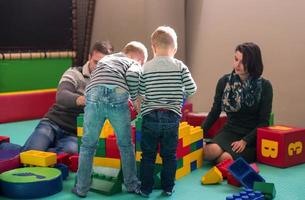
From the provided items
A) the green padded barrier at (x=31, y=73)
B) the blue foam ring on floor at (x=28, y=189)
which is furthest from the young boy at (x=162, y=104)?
the green padded barrier at (x=31, y=73)

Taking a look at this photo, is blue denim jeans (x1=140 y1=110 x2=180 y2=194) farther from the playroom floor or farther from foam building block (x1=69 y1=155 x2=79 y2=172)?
foam building block (x1=69 y1=155 x2=79 y2=172)

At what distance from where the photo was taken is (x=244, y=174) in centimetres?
244

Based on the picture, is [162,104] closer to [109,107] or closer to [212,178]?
[109,107]

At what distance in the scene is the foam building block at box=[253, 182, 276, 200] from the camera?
2.22m

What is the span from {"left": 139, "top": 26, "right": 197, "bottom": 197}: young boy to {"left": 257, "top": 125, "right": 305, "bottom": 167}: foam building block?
2.66ft

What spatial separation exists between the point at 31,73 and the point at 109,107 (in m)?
3.14

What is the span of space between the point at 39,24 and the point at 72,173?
2.87 metres

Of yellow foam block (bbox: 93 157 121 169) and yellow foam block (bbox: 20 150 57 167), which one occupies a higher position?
yellow foam block (bbox: 20 150 57 167)

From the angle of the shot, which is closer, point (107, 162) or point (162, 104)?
Result: point (162, 104)

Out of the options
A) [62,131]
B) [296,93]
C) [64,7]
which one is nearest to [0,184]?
[62,131]

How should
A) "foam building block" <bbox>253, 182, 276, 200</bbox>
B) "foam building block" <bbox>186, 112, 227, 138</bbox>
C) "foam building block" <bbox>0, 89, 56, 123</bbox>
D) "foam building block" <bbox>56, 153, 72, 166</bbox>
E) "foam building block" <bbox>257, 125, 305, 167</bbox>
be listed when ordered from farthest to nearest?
"foam building block" <bbox>0, 89, 56, 123</bbox>
"foam building block" <bbox>186, 112, 227, 138</bbox>
"foam building block" <bbox>257, 125, 305, 167</bbox>
"foam building block" <bbox>56, 153, 72, 166</bbox>
"foam building block" <bbox>253, 182, 276, 200</bbox>

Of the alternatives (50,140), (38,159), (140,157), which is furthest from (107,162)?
(50,140)

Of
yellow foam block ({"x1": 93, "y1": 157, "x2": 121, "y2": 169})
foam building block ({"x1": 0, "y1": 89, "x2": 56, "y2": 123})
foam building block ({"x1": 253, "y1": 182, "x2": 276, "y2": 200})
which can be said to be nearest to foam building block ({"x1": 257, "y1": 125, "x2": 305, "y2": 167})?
foam building block ({"x1": 253, "y1": 182, "x2": 276, "y2": 200})

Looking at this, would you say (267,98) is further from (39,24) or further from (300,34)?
(39,24)
